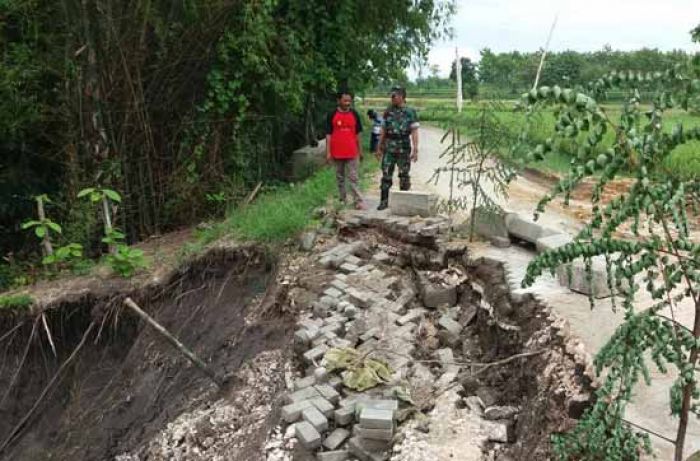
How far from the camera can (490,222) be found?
6.65m

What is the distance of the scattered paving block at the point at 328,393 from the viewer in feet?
15.1

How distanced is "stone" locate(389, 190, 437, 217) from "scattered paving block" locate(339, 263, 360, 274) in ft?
3.72

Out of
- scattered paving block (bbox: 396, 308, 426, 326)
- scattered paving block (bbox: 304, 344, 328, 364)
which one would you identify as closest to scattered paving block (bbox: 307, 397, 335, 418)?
scattered paving block (bbox: 304, 344, 328, 364)

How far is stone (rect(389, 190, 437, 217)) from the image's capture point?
7.39m

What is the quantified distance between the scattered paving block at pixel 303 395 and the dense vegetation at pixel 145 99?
16.5ft

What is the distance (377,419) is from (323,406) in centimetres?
59

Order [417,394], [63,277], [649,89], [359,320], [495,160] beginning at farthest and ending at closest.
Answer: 1. [63,277]
2. [495,160]
3. [359,320]
4. [417,394]
5. [649,89]

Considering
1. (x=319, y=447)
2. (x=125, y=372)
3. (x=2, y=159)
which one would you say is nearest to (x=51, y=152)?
(x=2, y=159)

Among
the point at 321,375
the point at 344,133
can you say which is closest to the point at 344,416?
the point at 321,375

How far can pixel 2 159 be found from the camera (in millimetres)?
9773

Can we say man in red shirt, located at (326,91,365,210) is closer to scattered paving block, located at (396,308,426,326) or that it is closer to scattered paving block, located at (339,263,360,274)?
scattered paving block, located at (339,263,360,274)

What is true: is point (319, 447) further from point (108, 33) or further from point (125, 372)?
point (108, 33)

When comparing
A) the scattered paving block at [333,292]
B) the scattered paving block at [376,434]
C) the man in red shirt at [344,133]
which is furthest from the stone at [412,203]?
the scattered paving block at [376,434]

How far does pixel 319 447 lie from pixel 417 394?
0.85 m
